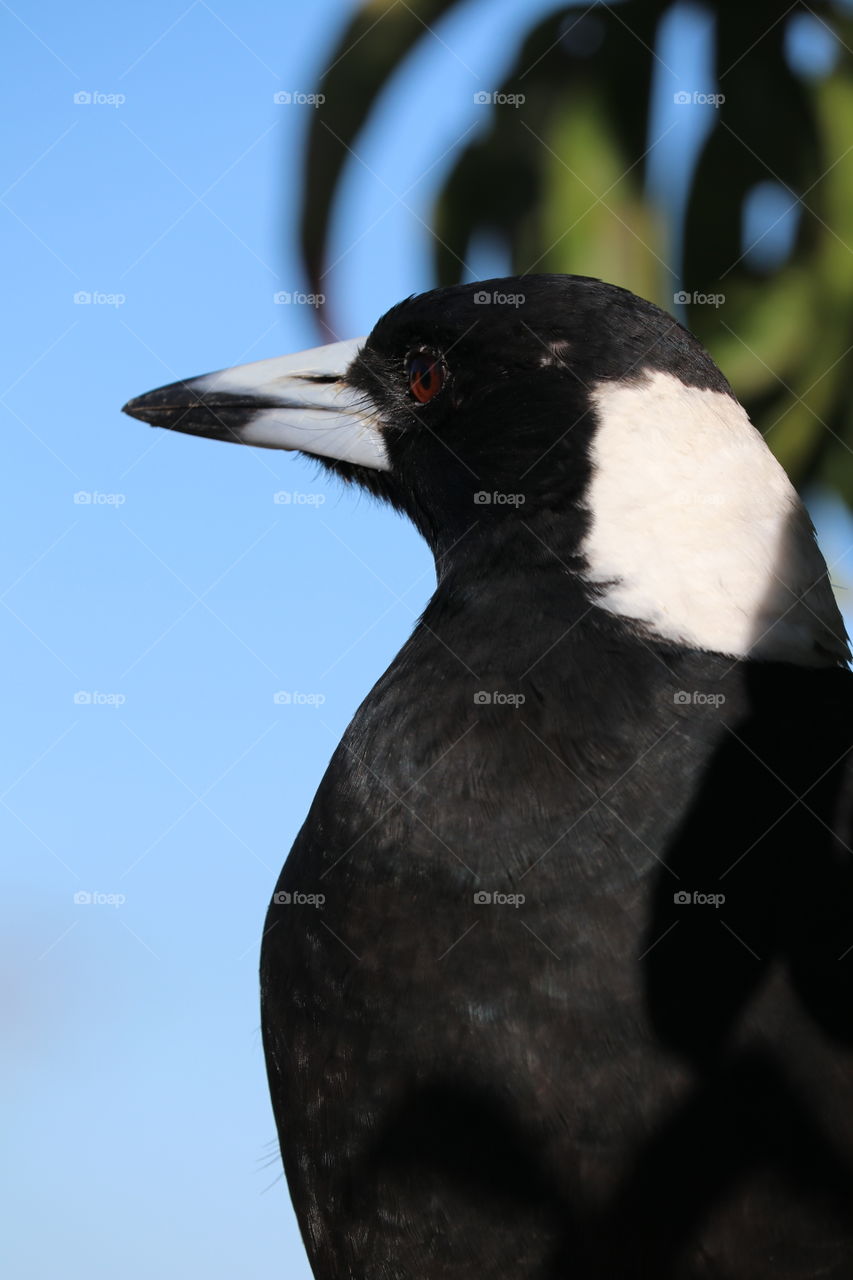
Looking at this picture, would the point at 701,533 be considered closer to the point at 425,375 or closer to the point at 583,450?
the point at 583,450

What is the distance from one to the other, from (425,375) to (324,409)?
0.18m

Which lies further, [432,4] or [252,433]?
[432,4]

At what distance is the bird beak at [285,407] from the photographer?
2.08 metres

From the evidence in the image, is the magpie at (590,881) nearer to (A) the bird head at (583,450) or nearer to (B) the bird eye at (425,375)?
(A) the bird head at (583,450)

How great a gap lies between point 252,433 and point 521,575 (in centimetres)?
53

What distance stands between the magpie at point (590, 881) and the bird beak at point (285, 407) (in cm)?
31

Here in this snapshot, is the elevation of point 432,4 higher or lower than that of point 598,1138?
higher

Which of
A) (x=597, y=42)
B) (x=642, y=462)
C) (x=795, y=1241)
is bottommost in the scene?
(x=795, y=1241)

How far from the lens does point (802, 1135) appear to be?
54.5 inches

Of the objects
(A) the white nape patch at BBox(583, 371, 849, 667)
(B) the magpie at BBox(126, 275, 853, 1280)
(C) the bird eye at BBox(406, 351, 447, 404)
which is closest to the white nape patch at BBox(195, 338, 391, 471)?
(C) the bird eye at BBox(406, 351, 447, 404)

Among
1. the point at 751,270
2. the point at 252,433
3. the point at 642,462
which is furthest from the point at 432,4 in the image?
the point at 642,462

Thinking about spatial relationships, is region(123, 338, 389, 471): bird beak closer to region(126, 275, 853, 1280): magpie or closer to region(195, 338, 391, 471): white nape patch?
region(195, 338, 391, 471): white nape patch

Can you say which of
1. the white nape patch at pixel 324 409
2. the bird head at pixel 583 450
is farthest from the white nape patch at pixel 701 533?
the white nape patch at pixel 324 409

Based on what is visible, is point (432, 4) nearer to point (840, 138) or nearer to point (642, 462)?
point (840, 138)
